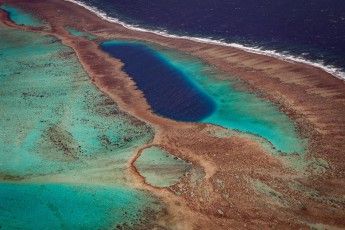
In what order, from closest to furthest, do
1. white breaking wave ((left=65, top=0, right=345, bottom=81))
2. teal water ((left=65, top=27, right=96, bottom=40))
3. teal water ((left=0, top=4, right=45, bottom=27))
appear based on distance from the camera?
white breaking wave ((left=65, top=0, right=345, bottom=81)), teal water ((left=65, top=27, right=96, bottom=40)), teal water ((left=0, top=4, right=45, bottom=27))

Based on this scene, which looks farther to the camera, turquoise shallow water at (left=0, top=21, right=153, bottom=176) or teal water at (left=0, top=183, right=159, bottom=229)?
turquoise shallow water at (left=0, top=21, right=153, bottom=176)

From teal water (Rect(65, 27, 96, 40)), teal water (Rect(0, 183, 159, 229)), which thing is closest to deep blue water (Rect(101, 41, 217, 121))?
teal water (Rect(65, 27, 96, 40))

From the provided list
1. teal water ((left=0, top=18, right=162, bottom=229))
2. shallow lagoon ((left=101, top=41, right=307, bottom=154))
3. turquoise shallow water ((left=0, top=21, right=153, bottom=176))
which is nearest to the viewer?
teal water ((left=0, top=18, right=162, bottom=229))

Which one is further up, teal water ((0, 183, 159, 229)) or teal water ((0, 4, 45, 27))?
teal water ((0, 4, 45, 27))

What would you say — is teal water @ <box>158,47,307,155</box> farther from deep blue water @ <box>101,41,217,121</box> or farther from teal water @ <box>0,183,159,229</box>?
teal water @ <box>0,183,159,229</box>

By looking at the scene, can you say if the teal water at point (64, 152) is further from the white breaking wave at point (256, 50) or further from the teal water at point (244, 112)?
the white breaking wave at point (256, 50)

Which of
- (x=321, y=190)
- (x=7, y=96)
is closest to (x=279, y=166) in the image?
(x=321, y=190)

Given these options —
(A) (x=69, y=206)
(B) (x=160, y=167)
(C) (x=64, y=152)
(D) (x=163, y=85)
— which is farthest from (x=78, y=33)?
(A) (x=69, y=206)

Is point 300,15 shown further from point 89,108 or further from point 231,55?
point 89,108
